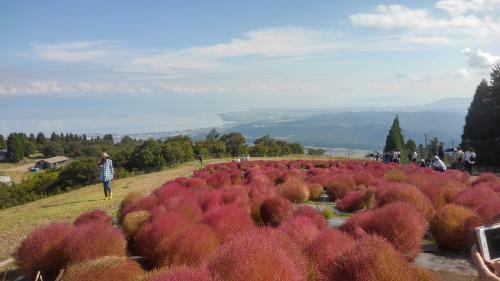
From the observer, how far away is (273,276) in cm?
400

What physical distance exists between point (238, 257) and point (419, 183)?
8.60 metres

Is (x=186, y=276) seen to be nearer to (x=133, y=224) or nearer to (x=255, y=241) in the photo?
(x=255, y=241)

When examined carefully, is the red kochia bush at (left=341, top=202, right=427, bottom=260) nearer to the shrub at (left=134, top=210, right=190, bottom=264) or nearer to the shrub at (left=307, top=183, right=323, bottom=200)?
the shrub at (left=134, top=210, right=190, bottom=264)

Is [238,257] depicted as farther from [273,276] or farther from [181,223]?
[181,223]

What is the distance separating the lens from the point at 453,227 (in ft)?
24.7

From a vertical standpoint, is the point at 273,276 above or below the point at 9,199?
above

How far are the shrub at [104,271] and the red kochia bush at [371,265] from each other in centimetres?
216

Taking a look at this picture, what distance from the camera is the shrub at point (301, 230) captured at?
20.2ft

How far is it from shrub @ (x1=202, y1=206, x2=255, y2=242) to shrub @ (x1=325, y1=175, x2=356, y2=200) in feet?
21.6

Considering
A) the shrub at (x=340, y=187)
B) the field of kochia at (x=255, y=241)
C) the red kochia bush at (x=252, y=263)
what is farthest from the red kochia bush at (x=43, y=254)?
the shrub at (x=340, y=187)

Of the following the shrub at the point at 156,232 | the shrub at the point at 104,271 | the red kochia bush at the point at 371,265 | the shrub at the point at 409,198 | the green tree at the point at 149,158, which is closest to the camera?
the red kochia bush at the point at 371,265

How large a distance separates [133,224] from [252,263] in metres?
4.65

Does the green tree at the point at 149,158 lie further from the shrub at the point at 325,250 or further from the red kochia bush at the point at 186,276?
the red kochia bush at the point at 186,276

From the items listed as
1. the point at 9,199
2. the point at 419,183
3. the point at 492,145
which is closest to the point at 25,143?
the point at 9,199
